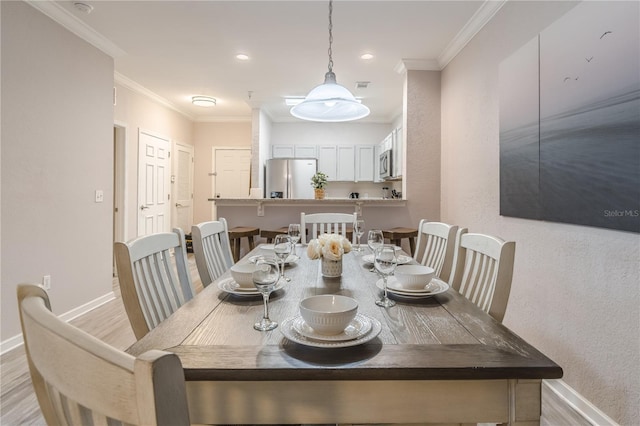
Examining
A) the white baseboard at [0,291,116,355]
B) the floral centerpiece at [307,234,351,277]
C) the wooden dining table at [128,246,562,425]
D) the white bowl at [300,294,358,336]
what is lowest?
the white baseboard at [0,291,116,355]

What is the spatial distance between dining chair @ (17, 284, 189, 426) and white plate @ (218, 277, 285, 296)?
0.76 metres

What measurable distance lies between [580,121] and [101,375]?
7.02 feet

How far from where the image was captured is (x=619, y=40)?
1502mm

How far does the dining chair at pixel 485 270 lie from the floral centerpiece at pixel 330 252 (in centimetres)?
54

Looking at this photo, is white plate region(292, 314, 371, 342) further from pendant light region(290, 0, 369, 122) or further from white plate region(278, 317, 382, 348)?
pendant light region(290, 0, 369, 122)

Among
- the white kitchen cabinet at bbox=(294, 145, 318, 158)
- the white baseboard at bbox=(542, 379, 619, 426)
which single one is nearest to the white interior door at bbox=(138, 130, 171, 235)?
the white kitchen cabinet at bbox=(294, 145, 318, 158)

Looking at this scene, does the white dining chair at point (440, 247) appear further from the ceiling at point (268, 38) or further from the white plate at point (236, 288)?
the ceiling at point (268, 38)

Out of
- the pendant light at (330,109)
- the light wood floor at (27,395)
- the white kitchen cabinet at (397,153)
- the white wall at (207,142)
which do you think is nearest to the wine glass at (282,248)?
the pendant light at (330,109)

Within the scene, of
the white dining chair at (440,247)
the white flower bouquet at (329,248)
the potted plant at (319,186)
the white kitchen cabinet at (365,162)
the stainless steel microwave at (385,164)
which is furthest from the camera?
the white kitchen cabinet at (365,162)

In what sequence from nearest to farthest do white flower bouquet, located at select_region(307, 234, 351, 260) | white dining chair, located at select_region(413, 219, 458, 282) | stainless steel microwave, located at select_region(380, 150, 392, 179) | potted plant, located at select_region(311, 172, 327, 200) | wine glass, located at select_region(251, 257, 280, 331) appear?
wine glass, located at select_region(251, 257, 280, 331) → white flower bouquet, located at select_region(307, 234, 351, 260) → white dining chair, located at select_region(413, 219, 458, 282) → potted plant, located at select_region(311, 172, 327, 200) → stainless steel microwave, located at select_region(380, 150, 392, 179)

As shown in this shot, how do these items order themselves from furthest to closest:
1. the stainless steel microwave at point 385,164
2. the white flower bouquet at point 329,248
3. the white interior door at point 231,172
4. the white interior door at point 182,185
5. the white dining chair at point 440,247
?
the white interior door at point 231,172, the white interior door at point 182,185, the stainless steel microwave at point 385,164, the white dining chair at point 440,247, the white flower bouquet at point 329,248

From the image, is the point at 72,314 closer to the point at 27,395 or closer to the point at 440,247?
the point at 27,395

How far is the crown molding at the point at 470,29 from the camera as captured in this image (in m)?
2.57

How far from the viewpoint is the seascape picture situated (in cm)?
147
